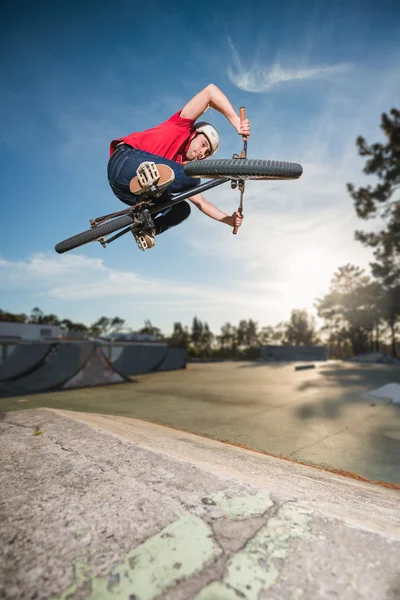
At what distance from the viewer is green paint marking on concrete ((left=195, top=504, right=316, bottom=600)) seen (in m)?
0.91

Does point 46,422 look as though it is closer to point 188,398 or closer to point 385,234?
point 188,398

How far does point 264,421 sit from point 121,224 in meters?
3.07

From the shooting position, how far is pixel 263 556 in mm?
1024

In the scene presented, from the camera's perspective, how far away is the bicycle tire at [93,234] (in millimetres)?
3138

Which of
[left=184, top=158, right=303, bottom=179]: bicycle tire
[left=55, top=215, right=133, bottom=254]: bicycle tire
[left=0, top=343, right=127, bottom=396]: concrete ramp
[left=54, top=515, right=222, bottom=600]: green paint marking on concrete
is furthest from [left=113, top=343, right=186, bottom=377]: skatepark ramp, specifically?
[left=54, top=515, right=222, bottom=600]: green paint marking on concrete

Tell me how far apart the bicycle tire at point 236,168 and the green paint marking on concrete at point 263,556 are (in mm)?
2521

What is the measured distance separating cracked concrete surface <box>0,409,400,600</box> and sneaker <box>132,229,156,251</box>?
212cm

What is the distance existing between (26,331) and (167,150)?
4669 cm

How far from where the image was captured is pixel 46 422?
2.45 m

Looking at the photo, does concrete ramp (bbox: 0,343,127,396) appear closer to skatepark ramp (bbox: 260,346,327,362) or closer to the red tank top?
the red tank top

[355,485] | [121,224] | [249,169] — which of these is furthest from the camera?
[121,224]

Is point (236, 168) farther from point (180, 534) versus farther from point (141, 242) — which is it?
point (180, 534)

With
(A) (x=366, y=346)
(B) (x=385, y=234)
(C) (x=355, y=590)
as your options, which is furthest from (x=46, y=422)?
(A) (x=366, y=346)

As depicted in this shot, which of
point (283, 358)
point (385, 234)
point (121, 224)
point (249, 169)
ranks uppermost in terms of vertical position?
point (385, 234)
